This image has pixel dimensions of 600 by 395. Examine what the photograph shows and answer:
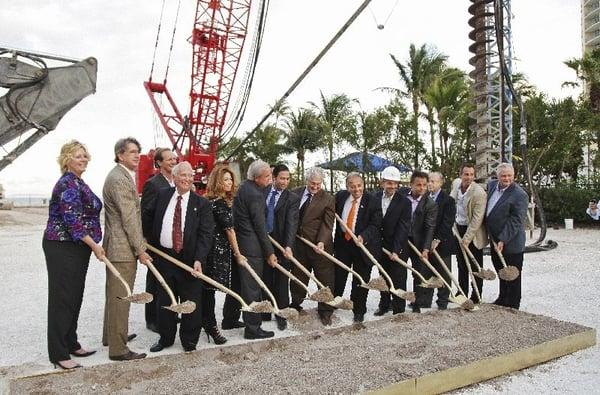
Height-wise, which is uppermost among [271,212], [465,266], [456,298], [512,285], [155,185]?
[155,185]

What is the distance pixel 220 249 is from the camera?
397 cm

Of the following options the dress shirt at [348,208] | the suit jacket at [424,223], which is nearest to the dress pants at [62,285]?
the dress shirt at [348,208]

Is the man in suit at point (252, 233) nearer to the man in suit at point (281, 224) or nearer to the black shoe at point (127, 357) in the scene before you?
the man in suit at point (281, 224)

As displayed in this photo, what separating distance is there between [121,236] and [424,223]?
2.90 m

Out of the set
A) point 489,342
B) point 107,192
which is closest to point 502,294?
point 489,342

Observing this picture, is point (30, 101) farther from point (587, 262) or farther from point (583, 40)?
point (583, 40)

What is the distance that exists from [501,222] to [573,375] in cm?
184

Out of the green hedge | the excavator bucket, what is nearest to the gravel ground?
the excavator bucket

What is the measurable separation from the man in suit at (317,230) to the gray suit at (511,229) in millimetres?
1671

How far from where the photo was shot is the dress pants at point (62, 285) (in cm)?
326

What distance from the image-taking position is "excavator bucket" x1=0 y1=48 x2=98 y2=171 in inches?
244

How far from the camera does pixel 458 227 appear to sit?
212 inches

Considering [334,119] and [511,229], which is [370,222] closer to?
[511,229]

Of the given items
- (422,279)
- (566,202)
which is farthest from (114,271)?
(566,202)
